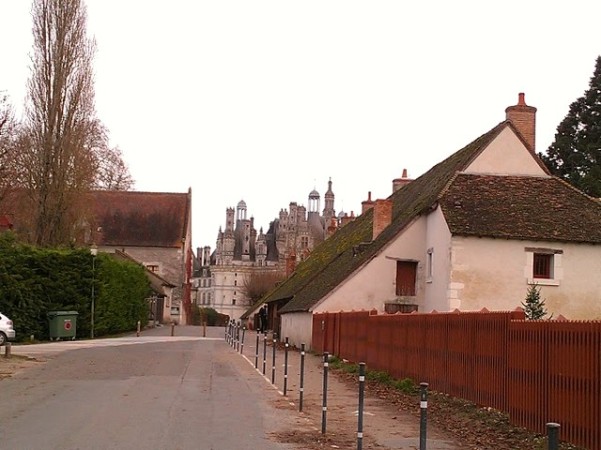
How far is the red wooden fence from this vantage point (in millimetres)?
9648

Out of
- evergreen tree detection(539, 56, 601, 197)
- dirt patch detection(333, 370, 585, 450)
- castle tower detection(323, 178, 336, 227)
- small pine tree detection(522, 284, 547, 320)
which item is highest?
castle tower detection(323, 178, 336, 227)

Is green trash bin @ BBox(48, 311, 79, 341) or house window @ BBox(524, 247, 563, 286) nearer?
house window @ BBox(524, 247, 563, 286)

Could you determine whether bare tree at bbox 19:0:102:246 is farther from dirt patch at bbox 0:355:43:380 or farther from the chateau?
the chateau

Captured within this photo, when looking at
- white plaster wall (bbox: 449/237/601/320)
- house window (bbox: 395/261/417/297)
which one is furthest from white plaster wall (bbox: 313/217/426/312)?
white plaster wall (bbox: 449/237/601/320)

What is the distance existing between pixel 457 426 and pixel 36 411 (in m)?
6.54

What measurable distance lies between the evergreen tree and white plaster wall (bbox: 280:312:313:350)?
1795 cm

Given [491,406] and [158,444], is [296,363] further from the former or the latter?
[158,444]

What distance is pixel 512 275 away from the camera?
28.1m

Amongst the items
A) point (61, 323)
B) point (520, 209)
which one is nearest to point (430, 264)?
point (520, 209)

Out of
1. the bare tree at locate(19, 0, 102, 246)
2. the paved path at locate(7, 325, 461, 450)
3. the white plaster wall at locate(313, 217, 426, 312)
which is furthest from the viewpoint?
the bare tree at locate(19, 0, 102, 246)

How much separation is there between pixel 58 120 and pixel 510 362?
3401 cm

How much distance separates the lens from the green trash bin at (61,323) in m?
35.9

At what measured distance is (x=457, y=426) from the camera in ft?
41.1

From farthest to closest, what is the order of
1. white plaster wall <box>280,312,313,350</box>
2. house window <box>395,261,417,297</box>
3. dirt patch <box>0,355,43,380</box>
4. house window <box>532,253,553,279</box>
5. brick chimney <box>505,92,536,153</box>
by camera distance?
white plaster wall <box>280,312,313,350</box> → brick chimney <box>505,92,536,153</box> → house window <box>395,261,417,297</box> → house window <box>532,253,553,279</box> → dirt patch <box>0,355,43,380</box>
